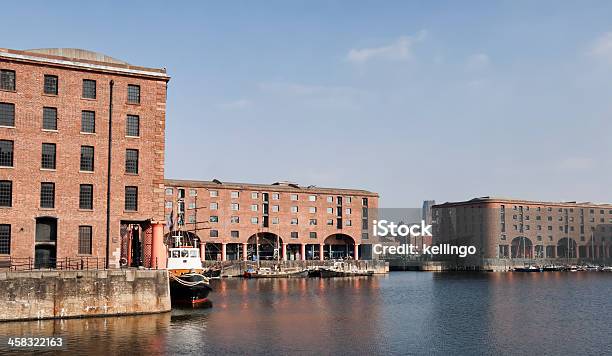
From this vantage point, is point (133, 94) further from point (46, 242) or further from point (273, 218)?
point (273, 218)

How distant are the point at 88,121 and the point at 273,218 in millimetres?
98139

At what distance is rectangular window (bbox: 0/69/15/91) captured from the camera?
54.6 m

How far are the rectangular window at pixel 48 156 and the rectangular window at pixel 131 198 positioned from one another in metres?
6.49

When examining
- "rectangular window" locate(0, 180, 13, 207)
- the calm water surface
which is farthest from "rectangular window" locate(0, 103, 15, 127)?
the calm water surface

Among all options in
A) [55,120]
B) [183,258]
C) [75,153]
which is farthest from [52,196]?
[183,258]

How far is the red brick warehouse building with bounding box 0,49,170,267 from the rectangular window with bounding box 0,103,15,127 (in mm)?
74

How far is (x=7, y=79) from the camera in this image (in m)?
54.7

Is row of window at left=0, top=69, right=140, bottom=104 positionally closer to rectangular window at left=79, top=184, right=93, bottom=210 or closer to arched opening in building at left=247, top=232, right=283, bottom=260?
rectangular window at left=79, top=184, right=93, bottom=210

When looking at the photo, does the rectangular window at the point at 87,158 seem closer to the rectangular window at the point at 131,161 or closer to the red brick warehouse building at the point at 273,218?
the rectangular window at the point at 131,161

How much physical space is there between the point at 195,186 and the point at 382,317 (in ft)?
287

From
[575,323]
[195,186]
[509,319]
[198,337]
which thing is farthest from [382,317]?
[195,186]

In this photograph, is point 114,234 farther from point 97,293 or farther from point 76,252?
point 97,293

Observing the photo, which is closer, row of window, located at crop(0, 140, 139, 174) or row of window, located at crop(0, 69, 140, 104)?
row of window, located at crop(0, 140, 139, 174)

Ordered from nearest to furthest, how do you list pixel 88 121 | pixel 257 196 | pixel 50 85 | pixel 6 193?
1. pixel 6 193
2. pixel 50 85
3. pixel 88 121
4. pixel 257 196
